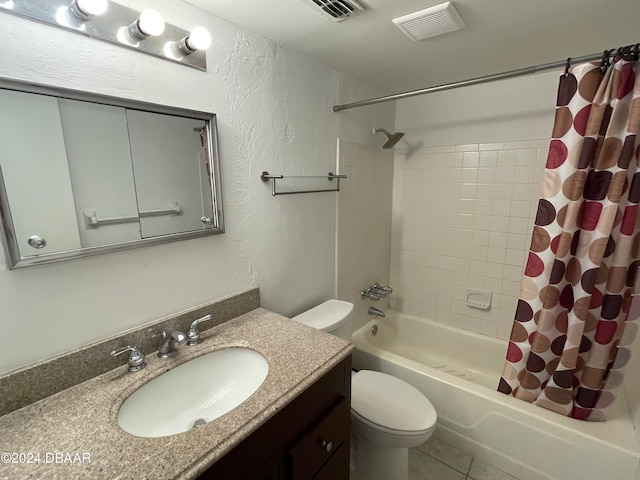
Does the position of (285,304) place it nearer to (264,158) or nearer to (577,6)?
(264,158)

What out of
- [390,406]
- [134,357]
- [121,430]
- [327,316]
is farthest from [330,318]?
[121,430]

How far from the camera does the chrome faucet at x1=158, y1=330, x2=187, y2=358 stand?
1003 millimetres

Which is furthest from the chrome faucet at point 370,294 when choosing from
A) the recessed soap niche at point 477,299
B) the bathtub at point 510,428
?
the recessed soap niche at point 477,299

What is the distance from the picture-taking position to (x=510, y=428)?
146 cm

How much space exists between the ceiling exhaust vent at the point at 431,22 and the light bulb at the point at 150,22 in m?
0.84

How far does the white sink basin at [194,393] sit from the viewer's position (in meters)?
0.86

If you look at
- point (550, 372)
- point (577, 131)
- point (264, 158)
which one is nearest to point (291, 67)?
point (264, 158)

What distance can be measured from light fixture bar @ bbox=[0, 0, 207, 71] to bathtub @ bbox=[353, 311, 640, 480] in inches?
69.5

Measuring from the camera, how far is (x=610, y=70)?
1.16 metres

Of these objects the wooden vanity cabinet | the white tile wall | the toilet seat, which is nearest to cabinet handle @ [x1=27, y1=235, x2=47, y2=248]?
the wooden vanity cabinet

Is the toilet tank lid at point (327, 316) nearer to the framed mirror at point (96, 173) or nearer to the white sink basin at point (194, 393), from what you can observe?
the white sink basin at point (194, 393)

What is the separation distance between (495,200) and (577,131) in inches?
32.5

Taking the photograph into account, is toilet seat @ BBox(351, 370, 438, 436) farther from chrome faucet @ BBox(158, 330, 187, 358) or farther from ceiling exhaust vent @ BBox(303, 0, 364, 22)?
ceiling exhaust vent @ BBox(303, 0, 364, 22)

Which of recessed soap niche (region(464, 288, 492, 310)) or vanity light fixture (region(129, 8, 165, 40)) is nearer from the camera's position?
vanity light fixture (region(129, 8, 165, 40))
